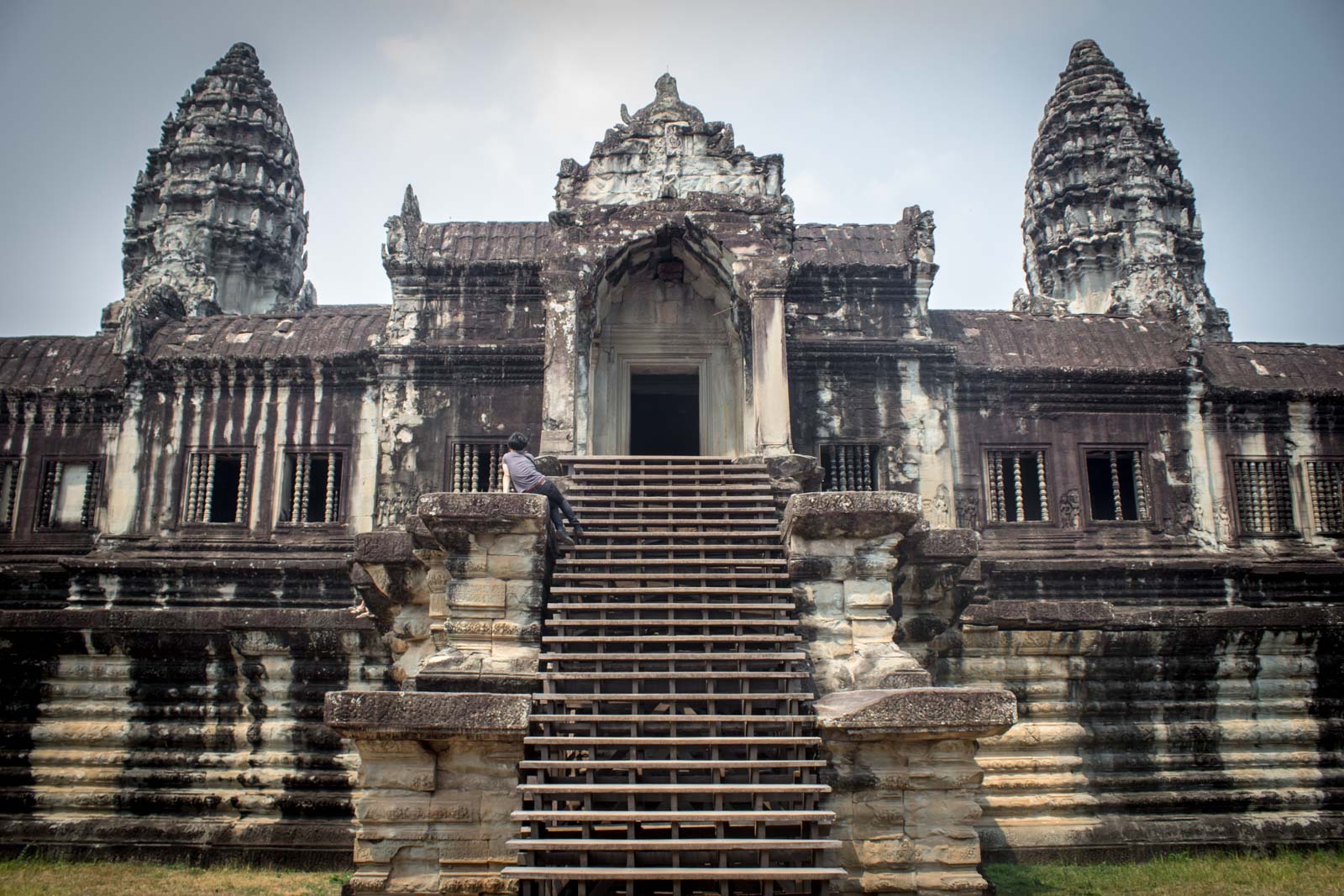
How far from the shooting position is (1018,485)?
15078mm

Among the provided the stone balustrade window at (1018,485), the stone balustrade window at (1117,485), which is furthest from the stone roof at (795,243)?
the stone balustrade window at (1117,485)

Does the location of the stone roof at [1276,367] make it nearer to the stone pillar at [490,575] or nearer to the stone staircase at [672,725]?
the stone staircase at [672,725]

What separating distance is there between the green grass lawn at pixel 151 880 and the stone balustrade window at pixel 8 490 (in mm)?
7468

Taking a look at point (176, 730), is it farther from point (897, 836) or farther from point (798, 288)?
point (798, 288)

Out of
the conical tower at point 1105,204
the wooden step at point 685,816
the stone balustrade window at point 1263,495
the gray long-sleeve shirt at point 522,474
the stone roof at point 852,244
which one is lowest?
the wooden step at point 685,816

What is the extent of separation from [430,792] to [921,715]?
11.9ft

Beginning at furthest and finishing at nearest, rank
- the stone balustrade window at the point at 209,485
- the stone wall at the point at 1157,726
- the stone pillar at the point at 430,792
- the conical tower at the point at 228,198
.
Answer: the conical tower at the point at 228,198 → the stone balustrade window at the point at 209,485 → the stone wall at the point at 1157,726 → the stone pillar at the point at 430,792

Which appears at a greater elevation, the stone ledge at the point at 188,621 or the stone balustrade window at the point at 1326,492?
the stone balustrade window at the point at 1326,492

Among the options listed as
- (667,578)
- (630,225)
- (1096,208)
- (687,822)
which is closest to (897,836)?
(687,822)

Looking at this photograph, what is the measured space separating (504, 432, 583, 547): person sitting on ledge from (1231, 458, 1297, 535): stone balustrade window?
10.9m

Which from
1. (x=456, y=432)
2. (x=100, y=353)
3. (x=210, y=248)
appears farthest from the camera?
(x=210, y=248)

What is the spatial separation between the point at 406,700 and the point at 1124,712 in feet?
26.0

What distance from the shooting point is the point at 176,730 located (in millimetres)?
11445

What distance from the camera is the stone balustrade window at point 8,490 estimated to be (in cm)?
1642
